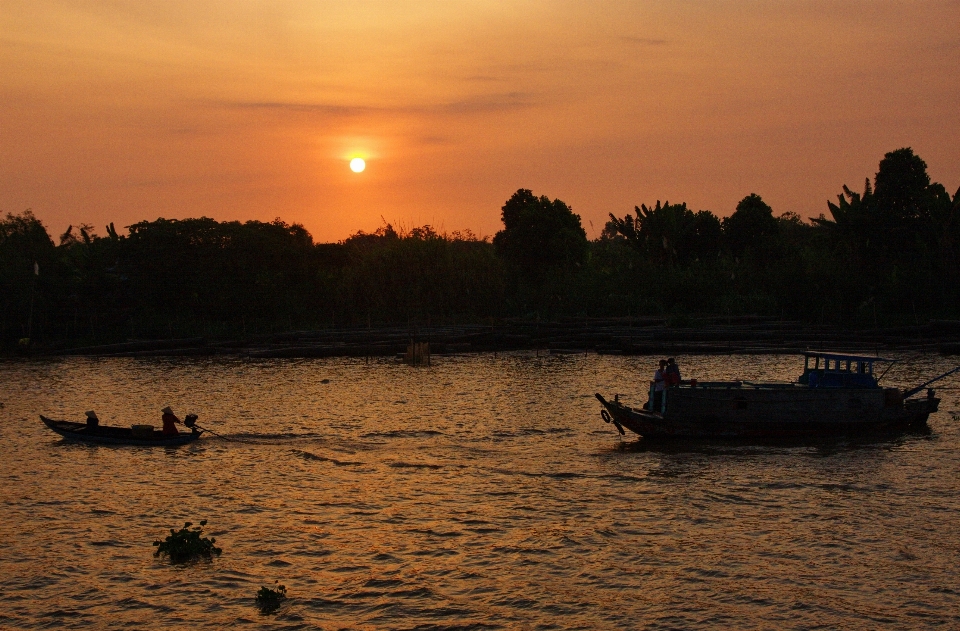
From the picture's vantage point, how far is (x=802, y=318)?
52.7m

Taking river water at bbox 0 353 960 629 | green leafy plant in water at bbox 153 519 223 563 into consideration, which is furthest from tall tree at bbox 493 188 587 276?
green leafy plant in water at bbox 153 519 223 563

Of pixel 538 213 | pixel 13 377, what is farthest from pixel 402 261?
pixel 13 377

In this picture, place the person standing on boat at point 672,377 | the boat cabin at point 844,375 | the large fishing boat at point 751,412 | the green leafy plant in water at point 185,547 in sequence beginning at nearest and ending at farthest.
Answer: the green leafy plant in water at point 185,547 → the large fishing boat at point 751,412 → the person standing on boat at point 672,377 → the boat cabin at point 844,375

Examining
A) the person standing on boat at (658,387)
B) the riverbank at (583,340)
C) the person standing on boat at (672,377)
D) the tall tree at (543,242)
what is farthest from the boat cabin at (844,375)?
the tall tree at (543,242)

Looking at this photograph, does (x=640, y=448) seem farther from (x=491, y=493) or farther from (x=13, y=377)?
(x=13, y=377)

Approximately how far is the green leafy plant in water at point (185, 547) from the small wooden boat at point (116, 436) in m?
9.05

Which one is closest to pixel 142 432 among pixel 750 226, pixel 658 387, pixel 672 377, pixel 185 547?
pixel 185 547

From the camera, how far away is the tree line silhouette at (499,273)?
50.4 m

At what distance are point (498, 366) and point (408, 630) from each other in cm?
3058

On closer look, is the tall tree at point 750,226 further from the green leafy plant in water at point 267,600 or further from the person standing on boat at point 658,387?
the green leafy plant in water at point 267,600

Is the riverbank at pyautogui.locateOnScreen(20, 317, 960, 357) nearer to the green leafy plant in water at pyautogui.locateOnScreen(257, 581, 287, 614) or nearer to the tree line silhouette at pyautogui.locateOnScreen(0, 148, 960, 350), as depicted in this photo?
the tree line silhouette at pyautogui.locateOnScreen(0, 148, 960, 350)

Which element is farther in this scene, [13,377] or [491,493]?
[13,377]

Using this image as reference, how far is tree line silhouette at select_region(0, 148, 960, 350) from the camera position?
50.4 m

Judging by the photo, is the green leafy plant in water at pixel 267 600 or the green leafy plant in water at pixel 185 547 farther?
the green leafy plant in water at pixel 185 547
